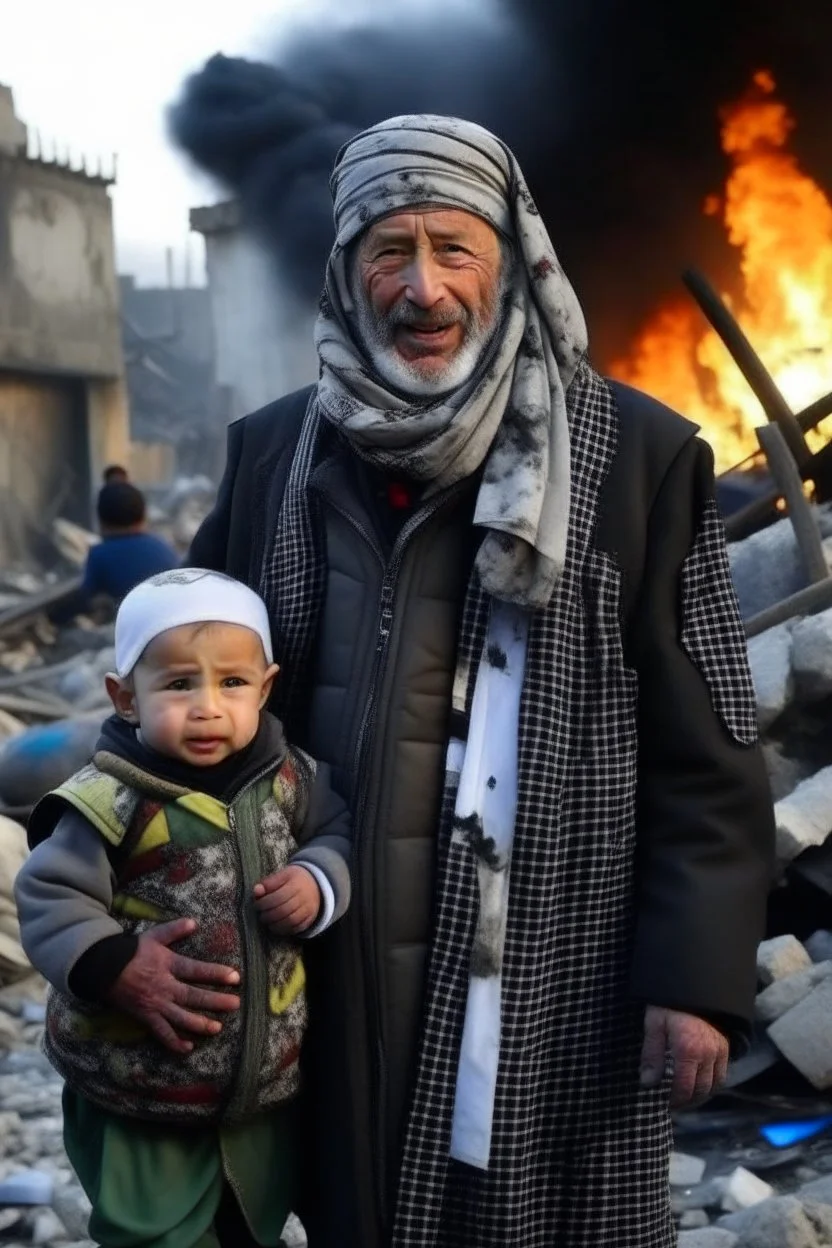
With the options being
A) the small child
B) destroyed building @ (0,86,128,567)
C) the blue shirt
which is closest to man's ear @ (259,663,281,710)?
the small child

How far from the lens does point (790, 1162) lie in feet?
12.4

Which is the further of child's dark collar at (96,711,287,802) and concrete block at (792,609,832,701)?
concrete block at (792,609,832,701)

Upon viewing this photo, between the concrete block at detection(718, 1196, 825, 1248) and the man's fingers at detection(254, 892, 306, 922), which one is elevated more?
the man's fingers at detection(254, 892, 306, 922)

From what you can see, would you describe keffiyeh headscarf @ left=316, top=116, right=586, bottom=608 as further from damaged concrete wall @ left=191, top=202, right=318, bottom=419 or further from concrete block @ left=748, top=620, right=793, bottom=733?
damaged concrete wall @ left=191, top=202, right=318, bottom=419

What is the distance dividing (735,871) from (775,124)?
38.8 feet

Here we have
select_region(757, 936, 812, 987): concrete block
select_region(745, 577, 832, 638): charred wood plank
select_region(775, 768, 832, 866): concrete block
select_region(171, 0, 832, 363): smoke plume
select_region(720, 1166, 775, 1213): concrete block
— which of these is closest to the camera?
select_region(720, 1166, 775, 1213): concrete block

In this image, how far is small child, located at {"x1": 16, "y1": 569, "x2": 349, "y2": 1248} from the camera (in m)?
1.92

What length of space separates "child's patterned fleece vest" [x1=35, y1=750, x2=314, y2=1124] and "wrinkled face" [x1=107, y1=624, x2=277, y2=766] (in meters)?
0.06

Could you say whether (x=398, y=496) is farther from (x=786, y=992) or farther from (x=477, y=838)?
(x=786, y=992)

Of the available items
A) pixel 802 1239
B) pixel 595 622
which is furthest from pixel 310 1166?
pixel 802 1239

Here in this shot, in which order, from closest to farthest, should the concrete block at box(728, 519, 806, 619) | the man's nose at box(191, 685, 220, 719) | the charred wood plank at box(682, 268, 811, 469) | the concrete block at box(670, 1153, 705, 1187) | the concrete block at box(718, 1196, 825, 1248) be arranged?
the man's nose at box(191, 685, 220, 719) < the concrete block at box(718, 1196, 825, 1248) < the concrete block at box(670, 1153, 705, 1187) < the concrete block at box(728, 519, 806, 619) < the charred wood plank at box(682, 268, 811, 469)

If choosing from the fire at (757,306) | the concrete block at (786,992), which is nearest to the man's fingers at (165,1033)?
the concrete block at (786,992)

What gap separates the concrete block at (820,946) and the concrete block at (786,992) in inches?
10.0

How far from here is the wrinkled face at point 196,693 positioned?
1974 mm
